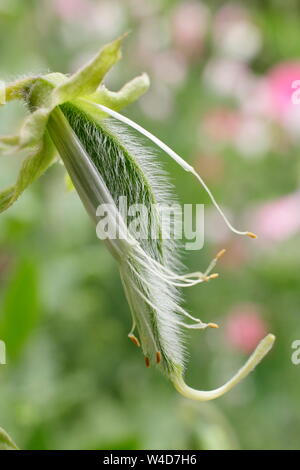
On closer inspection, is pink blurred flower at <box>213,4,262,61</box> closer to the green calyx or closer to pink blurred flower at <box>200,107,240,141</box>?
pink blurred flower at <box>200,107,240,141</box>

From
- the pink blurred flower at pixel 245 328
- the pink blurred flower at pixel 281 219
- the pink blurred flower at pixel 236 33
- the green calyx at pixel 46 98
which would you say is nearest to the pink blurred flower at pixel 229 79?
the pink blurred flower at pixel 236 33

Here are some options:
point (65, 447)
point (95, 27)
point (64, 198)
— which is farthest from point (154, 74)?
point (65, 447)

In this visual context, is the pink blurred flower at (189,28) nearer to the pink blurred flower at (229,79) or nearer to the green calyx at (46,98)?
the pink blurred flower at (229,79)

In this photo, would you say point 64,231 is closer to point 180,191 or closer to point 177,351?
point 180,191

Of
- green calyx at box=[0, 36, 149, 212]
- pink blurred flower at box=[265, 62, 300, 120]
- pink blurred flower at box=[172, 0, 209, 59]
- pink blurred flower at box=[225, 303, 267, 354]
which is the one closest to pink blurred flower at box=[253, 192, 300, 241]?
pink blurred flower at box=[225, 303, 267, 354]

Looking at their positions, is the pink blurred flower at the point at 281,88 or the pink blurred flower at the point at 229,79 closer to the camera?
the pink blurred flower at the point at 281,88

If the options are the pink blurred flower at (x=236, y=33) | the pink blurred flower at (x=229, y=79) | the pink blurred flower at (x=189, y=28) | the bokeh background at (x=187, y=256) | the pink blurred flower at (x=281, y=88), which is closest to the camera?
the bokeh background at (x=187, y=256)
